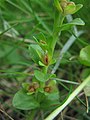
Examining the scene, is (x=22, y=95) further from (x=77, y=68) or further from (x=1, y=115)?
(x=77, y=68)

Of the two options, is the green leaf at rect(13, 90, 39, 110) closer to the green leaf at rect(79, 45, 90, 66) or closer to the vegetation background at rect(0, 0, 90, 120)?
the vegetation background at rect(0, 0, 90, 120)

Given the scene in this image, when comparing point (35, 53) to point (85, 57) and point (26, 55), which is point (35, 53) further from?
point (26, 55)

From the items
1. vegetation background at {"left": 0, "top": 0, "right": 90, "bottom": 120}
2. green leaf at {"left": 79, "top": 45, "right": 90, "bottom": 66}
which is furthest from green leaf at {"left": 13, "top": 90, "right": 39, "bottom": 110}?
green leaf at {"left": 79, "top": 45, "right": 90, "bottom": 66}

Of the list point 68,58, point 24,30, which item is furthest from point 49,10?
point 68,58

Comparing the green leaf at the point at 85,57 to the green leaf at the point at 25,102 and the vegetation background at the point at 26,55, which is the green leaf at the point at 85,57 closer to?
the vegetation background at the point at 26,55

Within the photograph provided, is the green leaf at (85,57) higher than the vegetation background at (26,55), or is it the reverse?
the green leaf at (85,57)

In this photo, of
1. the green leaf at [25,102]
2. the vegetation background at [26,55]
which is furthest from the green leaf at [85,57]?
the green leaf at [25,102]
